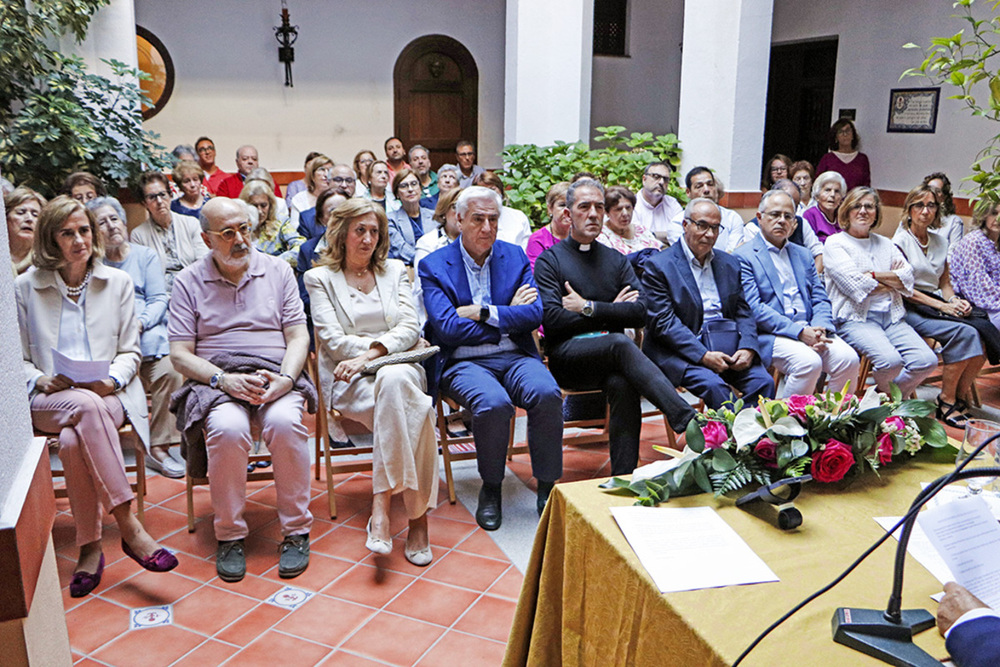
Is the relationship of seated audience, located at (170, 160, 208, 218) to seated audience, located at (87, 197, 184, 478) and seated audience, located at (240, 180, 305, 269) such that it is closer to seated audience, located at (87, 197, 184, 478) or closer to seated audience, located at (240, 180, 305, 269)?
seated audience, located at (240, 180, 305, 269)

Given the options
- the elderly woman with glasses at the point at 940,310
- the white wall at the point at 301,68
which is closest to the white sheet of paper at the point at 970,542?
the elderly woman with glasses at the point at 940,310

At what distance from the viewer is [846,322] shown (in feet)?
15.9

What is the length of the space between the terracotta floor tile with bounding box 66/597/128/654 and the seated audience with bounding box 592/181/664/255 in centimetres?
318

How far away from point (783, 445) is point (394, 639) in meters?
1.45

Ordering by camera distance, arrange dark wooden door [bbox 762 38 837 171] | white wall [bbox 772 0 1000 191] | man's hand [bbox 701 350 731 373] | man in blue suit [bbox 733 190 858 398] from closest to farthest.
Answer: man's hand [bbox 701 350 731 373] < man in blue suit [bbox 733 190 858 398] < white wall [bbox 772 0 1000 191] < dark wooden door [bbox 762 38 837 171]

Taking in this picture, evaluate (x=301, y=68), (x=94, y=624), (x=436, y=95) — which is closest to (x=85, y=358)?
(x=94, y=624)

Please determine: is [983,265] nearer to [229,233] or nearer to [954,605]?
[954,605]

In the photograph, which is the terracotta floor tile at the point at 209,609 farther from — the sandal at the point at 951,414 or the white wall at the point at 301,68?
the white wall at the point at 301,68

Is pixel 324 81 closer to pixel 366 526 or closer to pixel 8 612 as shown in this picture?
pixel 366 526

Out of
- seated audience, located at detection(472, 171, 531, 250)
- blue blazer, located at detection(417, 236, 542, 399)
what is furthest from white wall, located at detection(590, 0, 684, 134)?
blue blazer, located at detection(417, 236, 542, 399)

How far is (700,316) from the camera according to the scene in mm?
4156

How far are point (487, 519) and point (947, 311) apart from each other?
336 centimetres

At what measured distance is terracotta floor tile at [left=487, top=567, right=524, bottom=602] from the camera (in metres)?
2.99

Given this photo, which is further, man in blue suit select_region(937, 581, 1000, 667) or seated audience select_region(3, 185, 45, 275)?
seated audience select_region(3, 185, 45, 275)
